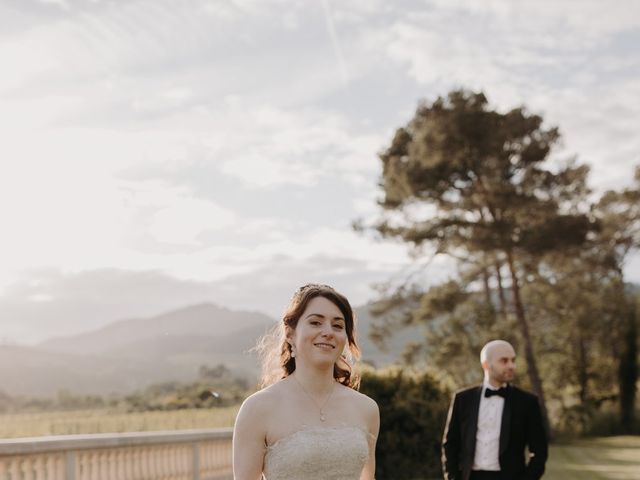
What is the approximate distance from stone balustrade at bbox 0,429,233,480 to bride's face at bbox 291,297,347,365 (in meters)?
6.51

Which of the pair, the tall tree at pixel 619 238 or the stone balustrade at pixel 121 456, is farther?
the tall tree at pixel 619 238

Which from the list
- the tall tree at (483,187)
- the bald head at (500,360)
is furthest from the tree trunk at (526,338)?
the bald head at (500,360)

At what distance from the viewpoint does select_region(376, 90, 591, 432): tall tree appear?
31172 millimetres

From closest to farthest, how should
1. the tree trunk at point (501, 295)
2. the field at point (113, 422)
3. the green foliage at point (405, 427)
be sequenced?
the field at point (113, 422)
the green foliage at point (405, 427)
the tree trunk at point (501, 295)

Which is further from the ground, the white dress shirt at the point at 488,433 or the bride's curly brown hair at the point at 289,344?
the bride's curly brown hair at the point at 289,344

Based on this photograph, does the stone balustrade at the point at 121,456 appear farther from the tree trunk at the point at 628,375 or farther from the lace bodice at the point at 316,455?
the tree trunk at the point at 628,375

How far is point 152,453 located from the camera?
36.9 ft

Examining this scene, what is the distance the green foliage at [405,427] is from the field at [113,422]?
3.15 metres

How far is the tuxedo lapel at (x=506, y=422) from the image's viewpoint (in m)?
7.14

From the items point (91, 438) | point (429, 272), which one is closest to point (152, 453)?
point (91, 438)

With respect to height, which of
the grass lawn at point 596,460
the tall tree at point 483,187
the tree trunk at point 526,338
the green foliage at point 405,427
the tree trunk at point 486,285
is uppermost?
the tall tree at point 483,187

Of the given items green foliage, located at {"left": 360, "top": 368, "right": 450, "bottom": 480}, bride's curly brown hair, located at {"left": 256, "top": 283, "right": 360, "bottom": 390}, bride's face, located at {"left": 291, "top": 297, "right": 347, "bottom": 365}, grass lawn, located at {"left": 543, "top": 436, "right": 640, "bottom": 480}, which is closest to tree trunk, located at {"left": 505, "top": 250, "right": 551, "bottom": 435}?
grass lawn, located at {"left": 543, "top": 436, "right": 640, "bottom": 480}

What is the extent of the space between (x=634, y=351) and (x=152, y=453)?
29255 mm

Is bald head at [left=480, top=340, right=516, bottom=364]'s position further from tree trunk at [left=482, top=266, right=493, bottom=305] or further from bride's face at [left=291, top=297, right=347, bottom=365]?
tree trunk at [left=482, top=266, right=493, bottom=305]
